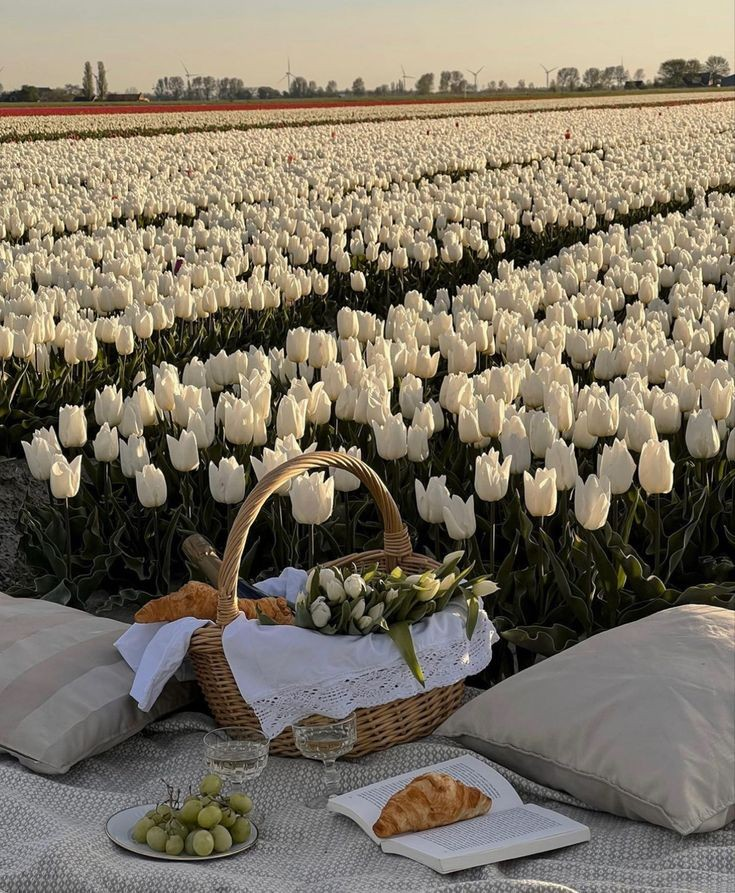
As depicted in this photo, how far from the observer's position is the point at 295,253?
11.4 metres

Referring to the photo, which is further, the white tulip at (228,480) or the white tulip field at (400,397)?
the white tulip at (228,480)

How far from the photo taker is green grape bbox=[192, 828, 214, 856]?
9.49 feet

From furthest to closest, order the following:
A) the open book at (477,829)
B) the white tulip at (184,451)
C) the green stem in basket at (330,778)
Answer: the white tulip at (184,451) → the green stem in basket at (330,778) → the open book at (477,829)

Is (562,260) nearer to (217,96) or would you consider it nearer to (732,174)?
(732,174)

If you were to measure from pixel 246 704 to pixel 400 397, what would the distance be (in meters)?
2.07

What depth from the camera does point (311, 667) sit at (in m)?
3.41

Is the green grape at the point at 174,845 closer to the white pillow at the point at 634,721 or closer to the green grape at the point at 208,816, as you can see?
the green grape at the point at 208,816

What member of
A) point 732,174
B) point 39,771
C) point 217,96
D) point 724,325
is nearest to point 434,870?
point 39,771

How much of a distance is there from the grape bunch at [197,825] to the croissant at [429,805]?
343 mm

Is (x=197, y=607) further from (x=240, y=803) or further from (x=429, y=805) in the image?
(x=429, y=805)

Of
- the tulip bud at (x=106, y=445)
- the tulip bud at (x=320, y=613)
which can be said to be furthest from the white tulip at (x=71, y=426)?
the tulip bud at (x=320, y=613)

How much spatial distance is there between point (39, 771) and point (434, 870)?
122 cm

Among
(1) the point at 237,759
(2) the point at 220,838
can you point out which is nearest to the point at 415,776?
(1) the point at 237,759

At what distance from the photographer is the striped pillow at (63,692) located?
3.40 m
